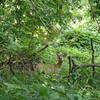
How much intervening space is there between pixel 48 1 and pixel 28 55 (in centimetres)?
76

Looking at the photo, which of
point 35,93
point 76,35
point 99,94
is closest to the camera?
point 35,93

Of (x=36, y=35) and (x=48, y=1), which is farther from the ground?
(x=48, y=1)

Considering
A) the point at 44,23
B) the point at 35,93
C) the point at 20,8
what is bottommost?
the point at 35,93

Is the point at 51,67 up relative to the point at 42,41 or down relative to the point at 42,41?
down

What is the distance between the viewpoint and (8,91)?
1.15 metres

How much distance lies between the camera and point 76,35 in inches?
114

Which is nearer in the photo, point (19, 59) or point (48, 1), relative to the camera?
point (48, 1)

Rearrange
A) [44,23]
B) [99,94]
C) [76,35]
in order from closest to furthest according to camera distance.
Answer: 1. [44,23]
2. [99,94]
3. [76,35]

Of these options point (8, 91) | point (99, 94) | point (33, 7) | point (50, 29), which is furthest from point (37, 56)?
point (8, 91)

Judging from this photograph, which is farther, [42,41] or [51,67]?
[51,67]

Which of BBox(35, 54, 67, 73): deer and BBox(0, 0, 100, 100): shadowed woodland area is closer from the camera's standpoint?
BBox(0, 0, 100, 100): shadowed woodland area

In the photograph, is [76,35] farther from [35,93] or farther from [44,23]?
[35,93]

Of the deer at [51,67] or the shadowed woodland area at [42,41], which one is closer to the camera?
the shadowed woodland area at [42,41]

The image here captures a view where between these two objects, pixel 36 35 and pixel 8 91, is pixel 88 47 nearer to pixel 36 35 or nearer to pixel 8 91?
pixel 36 35
